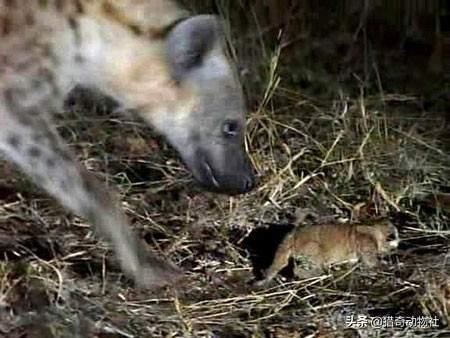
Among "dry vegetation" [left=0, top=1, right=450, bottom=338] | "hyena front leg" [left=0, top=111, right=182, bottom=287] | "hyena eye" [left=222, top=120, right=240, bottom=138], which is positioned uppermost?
"hyena front leg" [left=0, top=111, right=182, bottom=287]

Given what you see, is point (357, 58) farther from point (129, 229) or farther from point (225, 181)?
point (129, 229)

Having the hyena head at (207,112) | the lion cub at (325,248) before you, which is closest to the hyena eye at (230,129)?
the hyena head at (207,112)

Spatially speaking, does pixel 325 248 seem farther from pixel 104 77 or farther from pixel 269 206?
pixel 104 77

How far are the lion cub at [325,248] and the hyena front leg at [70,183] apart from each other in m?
0.24

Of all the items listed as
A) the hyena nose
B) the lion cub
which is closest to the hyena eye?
the hyena nose

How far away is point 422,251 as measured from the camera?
10.2 feet

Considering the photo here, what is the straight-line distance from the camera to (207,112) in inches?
127

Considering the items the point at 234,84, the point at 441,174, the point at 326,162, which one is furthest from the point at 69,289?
the point at 441,174

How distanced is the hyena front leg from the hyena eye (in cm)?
38

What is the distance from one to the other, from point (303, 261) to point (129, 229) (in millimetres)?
408

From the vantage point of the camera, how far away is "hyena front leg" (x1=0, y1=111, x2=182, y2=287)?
3000 mm

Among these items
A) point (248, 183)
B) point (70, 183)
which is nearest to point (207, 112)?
point (248, 183)

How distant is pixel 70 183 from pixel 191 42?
0.43 metres

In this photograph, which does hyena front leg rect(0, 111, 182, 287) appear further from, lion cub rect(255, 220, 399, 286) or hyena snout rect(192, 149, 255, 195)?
hyena snout rect(192, 149, 255, 195)
